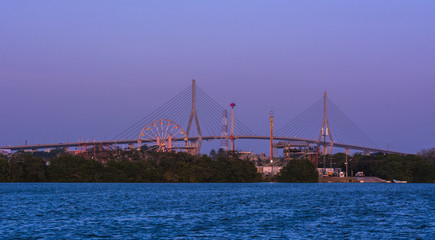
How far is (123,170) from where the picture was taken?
14938 centimetres

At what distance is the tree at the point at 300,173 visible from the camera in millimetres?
156625

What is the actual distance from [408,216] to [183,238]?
27.1m

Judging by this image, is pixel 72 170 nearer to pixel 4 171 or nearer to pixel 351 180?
pixel 4 171

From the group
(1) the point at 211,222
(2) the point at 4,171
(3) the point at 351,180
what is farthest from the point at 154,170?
(1) the point at 211,222

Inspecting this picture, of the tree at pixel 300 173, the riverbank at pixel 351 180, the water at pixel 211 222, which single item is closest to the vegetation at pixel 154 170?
the tree at pixel 300 173

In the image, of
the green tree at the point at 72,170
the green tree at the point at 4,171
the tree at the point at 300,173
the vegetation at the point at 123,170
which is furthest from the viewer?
the tree at the point at 300,173

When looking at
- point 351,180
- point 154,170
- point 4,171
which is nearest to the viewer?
point 4,171

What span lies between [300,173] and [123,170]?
45.0 m

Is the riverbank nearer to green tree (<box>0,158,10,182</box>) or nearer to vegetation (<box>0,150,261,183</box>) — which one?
vegetation (<box>0,150,261,183</box>)

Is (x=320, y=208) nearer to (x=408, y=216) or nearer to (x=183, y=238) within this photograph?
(x=408, y=216)

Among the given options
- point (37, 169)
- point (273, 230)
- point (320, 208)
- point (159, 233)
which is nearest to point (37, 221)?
point (159, 233)

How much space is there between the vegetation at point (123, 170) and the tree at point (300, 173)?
757 centimetres

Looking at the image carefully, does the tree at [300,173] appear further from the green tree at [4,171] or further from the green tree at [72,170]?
the green tree at [4,171]

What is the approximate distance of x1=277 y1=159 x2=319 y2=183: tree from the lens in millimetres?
156625
